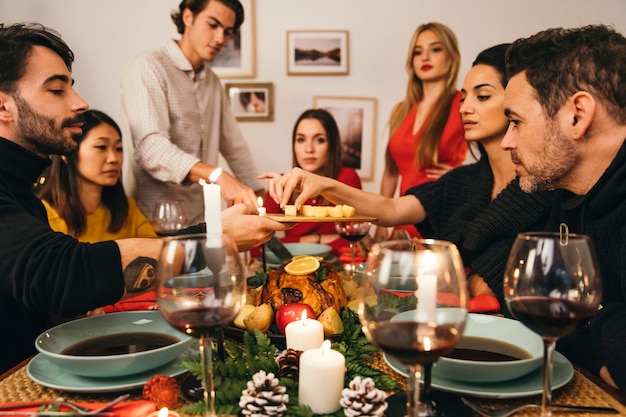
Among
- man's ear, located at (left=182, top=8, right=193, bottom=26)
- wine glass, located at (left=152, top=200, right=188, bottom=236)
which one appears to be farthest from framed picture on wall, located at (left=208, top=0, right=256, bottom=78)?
wine glass, located at (left=152, top=200, right=188, bottom=236)

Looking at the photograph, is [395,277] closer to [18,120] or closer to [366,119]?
[18,120]

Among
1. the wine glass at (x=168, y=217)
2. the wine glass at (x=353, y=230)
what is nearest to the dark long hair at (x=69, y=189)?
the wine glass at (x=168, y=217)

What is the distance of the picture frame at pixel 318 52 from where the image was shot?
12.5 feet

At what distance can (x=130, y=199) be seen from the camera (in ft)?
9.21

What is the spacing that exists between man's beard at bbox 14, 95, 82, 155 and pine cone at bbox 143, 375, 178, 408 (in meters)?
0.92

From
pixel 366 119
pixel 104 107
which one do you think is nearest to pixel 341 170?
pixel 366 119

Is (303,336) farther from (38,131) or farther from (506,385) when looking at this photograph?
(38,131)

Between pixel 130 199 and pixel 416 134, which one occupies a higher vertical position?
pixel 416 134

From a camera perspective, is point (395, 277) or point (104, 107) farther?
point (104, 107)

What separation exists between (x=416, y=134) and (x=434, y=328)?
106 inches

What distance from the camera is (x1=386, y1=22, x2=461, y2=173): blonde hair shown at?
123 inches

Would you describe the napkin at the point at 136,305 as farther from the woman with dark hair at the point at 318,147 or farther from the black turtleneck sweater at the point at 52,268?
the woman with dark hair at the point at 318,147

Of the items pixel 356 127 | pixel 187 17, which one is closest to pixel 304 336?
pixel 187 17

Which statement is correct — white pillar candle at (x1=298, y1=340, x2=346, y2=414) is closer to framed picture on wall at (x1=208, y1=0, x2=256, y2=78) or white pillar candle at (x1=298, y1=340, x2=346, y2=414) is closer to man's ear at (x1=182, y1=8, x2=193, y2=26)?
man's ear at (x1=182, y1=8, x2=193, y2=26)
